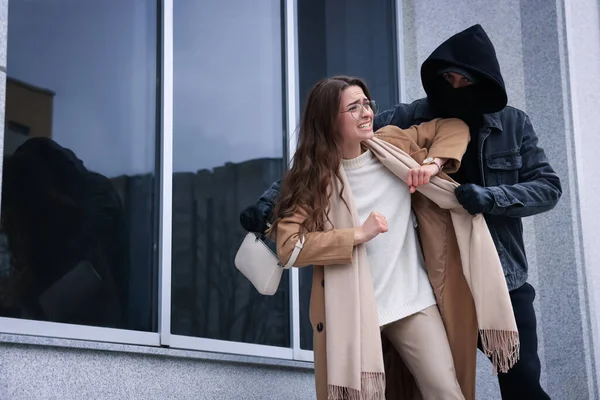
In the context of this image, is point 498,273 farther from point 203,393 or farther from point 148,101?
point 148,101

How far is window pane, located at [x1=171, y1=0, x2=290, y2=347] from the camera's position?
199 inches

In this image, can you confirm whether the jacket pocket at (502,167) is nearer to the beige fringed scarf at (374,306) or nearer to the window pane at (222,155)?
the beige fringed scarf at (374,306)

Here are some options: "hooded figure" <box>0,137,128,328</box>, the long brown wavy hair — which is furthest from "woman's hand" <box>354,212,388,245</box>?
"hooded figure" <box>0,137,128,328</box>

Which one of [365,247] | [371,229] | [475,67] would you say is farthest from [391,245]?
[475,67]

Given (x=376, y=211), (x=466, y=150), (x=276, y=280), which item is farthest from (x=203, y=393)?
(x=466, y=150)

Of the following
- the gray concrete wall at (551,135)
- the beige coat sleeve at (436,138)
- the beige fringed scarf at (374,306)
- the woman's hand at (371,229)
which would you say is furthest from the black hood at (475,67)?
the gray concrete wall at (551,135)

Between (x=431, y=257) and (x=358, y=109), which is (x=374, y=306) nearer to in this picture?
(x=431, y=257)

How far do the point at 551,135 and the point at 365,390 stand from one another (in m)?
3.55

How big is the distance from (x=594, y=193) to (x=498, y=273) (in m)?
3.27

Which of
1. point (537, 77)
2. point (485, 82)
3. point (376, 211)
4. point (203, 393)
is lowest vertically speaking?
point (203, 393)

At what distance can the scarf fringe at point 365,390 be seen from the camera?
3588 millimetres

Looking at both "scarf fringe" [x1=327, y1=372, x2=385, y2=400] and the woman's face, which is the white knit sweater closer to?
the woman's face

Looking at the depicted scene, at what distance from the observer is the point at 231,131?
5527 millimetres

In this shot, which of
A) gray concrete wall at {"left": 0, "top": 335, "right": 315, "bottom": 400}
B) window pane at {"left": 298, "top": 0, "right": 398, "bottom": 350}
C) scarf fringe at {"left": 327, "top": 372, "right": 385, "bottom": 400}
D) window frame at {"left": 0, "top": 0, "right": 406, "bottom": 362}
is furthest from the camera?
window pane at {"left": 298, "top": 0, "right": 398, "bottom": 350}
